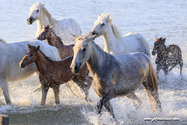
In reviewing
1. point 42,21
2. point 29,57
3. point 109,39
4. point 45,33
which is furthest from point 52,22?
point 29,57

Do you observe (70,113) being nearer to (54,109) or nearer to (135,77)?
(54,109)

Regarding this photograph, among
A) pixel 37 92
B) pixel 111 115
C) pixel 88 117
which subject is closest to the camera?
pixel 111 115

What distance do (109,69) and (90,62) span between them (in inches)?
13.4

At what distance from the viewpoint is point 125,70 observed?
16.8 ft

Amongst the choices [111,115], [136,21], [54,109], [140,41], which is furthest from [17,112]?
[136,21]

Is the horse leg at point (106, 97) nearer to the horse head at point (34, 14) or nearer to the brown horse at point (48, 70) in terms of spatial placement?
the brown horse at point (48, 70)

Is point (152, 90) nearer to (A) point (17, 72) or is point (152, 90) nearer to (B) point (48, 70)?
(B) point (48, 70)

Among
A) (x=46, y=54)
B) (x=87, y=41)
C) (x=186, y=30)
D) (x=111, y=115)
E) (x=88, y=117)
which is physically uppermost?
(x=87, y=41)

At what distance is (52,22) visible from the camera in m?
9.48

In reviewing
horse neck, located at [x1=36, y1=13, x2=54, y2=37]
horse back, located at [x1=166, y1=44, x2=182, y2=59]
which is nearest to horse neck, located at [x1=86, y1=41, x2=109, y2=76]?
horse neck, located at [x1=36, y1=13, x2=54, y2=37]

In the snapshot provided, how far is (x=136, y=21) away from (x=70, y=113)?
15830 millimetres

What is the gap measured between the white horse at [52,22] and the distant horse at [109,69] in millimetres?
4118

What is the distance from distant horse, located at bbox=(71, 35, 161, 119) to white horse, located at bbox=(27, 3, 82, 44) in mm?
4118

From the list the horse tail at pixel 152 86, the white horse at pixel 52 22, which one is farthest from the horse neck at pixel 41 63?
the white horse at pixel 52 22
